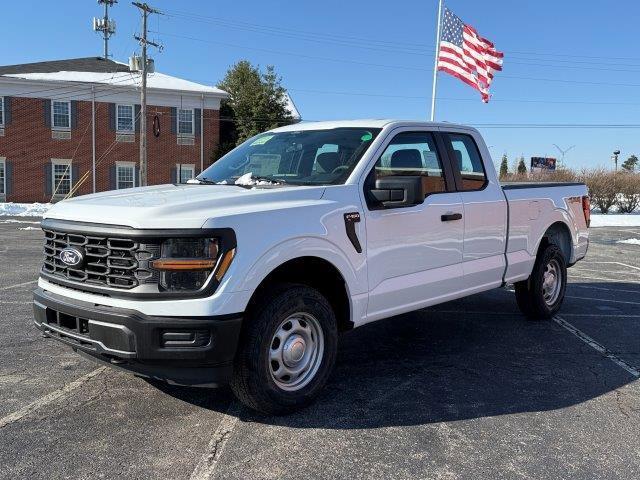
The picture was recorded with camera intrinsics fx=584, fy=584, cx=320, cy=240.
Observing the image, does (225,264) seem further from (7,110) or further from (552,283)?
(7,110)

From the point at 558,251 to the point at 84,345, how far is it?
206 inches

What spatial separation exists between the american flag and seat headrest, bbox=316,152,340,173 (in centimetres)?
1557

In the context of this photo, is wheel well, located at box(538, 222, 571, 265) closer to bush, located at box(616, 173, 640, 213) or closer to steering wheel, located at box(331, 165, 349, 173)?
steering wheel, located at box(331, 165, 349, 173)

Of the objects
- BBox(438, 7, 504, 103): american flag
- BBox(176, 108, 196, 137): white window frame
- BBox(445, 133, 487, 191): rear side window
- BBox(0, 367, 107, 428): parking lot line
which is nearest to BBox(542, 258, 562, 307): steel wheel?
BBox(445, 133, 487, 191): rear side window

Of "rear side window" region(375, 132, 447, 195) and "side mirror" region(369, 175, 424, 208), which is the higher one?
"rear side window" region(375, 132, 447, 195)

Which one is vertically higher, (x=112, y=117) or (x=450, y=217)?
(x=112, y=117)

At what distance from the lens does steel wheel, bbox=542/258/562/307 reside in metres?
6.61

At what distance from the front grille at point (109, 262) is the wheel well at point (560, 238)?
15.6ft

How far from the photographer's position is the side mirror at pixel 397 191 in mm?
4074

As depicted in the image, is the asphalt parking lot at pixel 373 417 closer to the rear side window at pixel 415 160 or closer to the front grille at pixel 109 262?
the front grille at pixel 109 262

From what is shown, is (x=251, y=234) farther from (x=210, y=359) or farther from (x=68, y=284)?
(x=68, y=284)

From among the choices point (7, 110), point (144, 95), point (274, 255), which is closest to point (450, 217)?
point (274, 255)

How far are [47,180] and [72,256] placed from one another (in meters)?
30.3

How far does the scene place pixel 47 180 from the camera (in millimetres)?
30828
